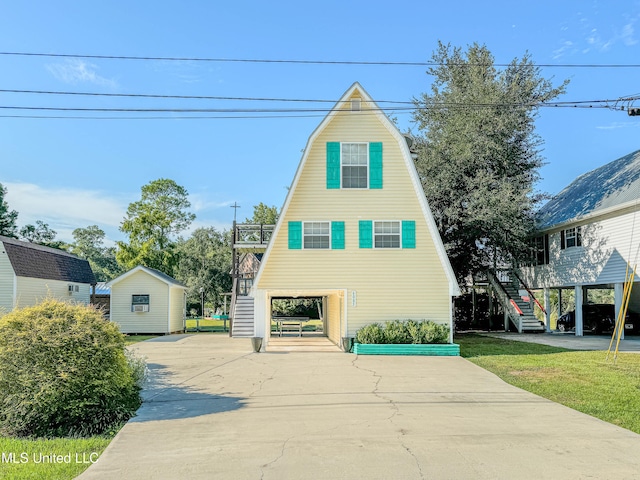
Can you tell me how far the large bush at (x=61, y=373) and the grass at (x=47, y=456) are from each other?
51cm

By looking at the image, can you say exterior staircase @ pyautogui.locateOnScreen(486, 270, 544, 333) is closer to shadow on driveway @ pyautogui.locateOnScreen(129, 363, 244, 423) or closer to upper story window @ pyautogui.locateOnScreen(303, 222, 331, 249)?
upper story window @ pyautogui.locateOnScreen(303, 222, 331, 249)

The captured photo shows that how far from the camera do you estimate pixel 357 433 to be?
6613mm

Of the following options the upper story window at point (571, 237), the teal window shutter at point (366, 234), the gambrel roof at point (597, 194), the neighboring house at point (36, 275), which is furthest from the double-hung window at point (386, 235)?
the neighboring house at point (36, 275)

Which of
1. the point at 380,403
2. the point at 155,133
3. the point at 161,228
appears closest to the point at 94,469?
the point at 380,403

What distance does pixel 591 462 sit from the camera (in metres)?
5.52

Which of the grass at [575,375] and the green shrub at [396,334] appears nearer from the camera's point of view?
the grass at [575,375]

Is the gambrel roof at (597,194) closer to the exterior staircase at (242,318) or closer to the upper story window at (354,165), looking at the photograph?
the upper story window at (354,165)

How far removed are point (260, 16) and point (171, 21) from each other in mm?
2184

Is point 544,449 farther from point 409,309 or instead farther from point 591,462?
point 409,309

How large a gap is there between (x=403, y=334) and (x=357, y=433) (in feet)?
30.7

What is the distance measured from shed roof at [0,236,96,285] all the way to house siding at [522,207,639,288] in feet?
82.0

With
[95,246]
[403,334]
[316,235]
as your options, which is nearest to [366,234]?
[316,235]

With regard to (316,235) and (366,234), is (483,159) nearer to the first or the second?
(366,234)

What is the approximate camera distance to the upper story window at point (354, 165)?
16.7 m
